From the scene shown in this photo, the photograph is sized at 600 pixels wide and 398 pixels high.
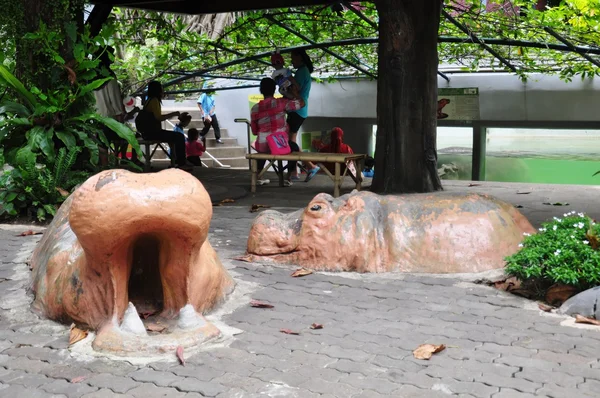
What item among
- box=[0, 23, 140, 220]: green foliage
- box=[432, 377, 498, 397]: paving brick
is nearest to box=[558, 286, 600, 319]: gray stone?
box=[432, 377, 498, 397]: paving brick

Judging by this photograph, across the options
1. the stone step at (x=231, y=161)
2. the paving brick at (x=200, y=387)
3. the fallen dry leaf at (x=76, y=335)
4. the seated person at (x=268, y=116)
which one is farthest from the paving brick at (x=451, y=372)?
the stone step at (x=231, y=161)

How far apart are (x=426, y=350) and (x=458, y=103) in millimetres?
11357

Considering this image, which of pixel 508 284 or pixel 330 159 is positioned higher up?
pixel 330 159

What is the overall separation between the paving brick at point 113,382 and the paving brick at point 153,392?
5cm

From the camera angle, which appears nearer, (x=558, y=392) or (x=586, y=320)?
(x=558, y=392)

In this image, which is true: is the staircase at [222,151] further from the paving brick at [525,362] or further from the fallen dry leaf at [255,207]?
the paving brick at [525,362]

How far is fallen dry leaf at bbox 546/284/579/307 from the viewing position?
15.1ft

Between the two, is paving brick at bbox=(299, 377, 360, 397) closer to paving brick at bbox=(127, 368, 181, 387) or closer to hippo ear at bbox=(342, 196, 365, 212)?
paving brick at bbox=(127, 368, 181, 387)

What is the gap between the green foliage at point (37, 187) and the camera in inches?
296

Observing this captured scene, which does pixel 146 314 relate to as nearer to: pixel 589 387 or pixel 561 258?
pixel 589 387

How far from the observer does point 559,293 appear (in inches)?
183

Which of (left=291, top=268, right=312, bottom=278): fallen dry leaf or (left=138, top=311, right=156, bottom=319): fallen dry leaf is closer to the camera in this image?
(left=138, top=311, right=156, bottom=319): fallen dry leaf

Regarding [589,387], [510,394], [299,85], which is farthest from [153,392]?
[299,85]

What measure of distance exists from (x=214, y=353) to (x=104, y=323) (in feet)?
2.39
